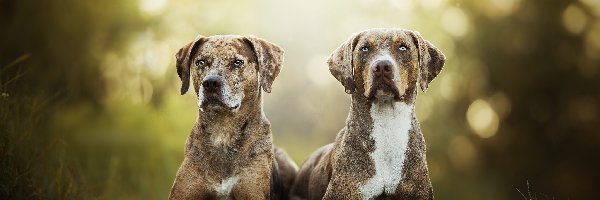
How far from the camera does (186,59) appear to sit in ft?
24.3

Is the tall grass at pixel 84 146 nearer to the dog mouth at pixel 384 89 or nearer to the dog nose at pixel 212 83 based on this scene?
the dog nose at pixel 212 83

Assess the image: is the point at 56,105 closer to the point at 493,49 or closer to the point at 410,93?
the point at 410,93

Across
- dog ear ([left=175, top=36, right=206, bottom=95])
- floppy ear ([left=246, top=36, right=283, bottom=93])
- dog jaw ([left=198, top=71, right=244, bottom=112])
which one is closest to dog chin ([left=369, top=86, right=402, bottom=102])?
floppy ear ([left=246, top=36, right=283, bottom=93])

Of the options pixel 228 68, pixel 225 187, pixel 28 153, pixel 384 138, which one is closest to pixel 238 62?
pixel 228 68

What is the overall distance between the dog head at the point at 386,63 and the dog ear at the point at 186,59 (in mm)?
1323

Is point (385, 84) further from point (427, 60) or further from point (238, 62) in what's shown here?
point (238, 62)

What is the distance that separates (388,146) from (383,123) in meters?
0.20

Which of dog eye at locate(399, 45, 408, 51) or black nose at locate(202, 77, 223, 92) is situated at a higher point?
dog eye at locate(399, 45, 408, 51)

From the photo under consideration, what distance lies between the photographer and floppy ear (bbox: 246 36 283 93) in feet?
23.9

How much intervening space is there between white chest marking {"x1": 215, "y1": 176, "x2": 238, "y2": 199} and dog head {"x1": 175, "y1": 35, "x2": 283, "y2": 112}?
64cm

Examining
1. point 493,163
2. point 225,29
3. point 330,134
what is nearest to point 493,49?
point 493,163

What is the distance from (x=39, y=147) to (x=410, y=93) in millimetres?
4356

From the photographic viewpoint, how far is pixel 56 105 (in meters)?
10.3

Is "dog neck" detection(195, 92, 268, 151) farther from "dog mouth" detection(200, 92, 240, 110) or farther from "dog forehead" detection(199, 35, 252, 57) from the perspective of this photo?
"dog forehead" detection(199, 35, 252, 57)
